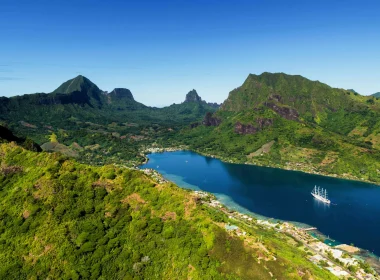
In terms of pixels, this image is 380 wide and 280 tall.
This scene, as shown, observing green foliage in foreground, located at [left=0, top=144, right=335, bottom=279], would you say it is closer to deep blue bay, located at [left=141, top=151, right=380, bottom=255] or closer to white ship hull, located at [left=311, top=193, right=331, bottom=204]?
deep blue bay, located at [left=141, top=151, right=380, bottom=255]

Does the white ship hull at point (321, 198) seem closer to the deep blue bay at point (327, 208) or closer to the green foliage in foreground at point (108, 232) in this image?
the deep blue bay at point (327, 208)

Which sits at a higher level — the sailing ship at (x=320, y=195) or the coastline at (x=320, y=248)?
the sailing ship at (x=320, y=195)

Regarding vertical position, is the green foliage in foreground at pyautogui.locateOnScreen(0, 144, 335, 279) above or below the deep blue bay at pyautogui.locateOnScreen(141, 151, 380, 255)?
above

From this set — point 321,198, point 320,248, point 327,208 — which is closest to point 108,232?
point 320,248

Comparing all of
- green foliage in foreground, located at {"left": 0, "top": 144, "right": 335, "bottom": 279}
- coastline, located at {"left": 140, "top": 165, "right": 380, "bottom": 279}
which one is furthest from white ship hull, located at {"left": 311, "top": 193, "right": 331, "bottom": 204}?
green foliage in foreground, located at {"left": 0, "top": 144, "right": 335, "bottom": 279}

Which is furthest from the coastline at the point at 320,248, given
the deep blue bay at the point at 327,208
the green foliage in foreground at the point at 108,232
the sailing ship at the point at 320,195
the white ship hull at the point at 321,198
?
the sailing ship at the point at 320,195

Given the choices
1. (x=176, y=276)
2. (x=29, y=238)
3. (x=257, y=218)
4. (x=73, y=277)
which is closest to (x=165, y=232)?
(x=176, y=276)

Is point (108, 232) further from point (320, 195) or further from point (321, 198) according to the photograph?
point (320, 195)

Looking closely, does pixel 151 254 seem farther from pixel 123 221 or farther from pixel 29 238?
pixel 29 238
